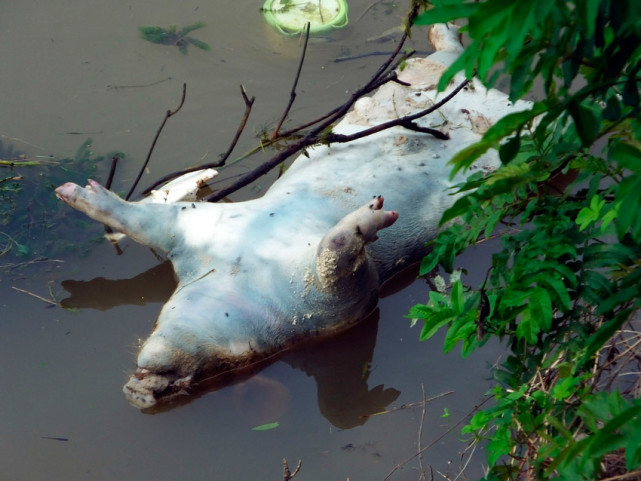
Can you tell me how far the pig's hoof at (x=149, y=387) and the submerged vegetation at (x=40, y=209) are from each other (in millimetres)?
1255

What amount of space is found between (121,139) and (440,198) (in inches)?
91.4

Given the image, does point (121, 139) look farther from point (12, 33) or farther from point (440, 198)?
point (440, 198)

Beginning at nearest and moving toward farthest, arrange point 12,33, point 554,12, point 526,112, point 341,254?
point 554,12 < point 526,112 < point 341,254 < point 12,33

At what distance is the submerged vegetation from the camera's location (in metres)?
4.83

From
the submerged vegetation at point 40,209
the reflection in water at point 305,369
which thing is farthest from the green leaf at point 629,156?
the submerged vegetation at point 40,209

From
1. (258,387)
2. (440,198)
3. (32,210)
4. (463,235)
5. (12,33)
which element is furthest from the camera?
(12,33)

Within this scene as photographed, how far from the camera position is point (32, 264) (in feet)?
15.6

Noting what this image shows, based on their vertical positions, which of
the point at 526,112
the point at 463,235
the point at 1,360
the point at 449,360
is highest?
the point at 526,112

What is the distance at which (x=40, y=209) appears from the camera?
16.5 feet

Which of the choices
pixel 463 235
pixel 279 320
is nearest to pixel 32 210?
pixel 279 320

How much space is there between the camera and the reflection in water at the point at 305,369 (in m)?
4.16

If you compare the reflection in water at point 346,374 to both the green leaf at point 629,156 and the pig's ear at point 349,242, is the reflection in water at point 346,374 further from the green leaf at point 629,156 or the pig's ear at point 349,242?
the green leaf at point 629,156

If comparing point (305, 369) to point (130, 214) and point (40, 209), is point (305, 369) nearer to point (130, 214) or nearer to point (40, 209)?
point (130, 214)

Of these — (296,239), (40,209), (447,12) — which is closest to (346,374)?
(296,239)
